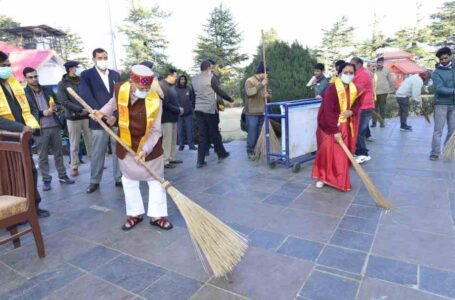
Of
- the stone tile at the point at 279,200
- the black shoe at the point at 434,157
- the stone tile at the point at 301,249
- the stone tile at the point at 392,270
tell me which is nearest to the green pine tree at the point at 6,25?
the stone tile at the point at 279,200

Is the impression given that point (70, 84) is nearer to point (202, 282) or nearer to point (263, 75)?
point (263, 75)

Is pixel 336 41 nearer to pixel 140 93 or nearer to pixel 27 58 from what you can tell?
pixel 27 58

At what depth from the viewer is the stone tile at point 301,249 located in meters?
2.78

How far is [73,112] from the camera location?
557cm

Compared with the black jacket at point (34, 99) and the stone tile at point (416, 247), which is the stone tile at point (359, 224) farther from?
the black jacket at point (34, 99)

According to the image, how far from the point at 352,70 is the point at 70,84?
4.35 metres

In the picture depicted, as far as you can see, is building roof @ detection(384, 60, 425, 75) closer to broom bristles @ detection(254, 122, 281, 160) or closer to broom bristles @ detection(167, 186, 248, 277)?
broom bristles @ detection(254, 122, 281, 160)

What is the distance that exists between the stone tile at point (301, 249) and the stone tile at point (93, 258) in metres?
1.48

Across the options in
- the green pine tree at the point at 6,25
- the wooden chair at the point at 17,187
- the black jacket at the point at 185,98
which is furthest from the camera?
the green pine tree at the point at 6,25

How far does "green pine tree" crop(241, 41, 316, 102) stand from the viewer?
7.43 meters

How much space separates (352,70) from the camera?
167 inches

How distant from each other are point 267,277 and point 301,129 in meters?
3.46

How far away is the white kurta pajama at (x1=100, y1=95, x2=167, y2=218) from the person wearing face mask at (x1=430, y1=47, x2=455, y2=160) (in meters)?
4.59

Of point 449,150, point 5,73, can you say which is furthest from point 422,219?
point 5,73
